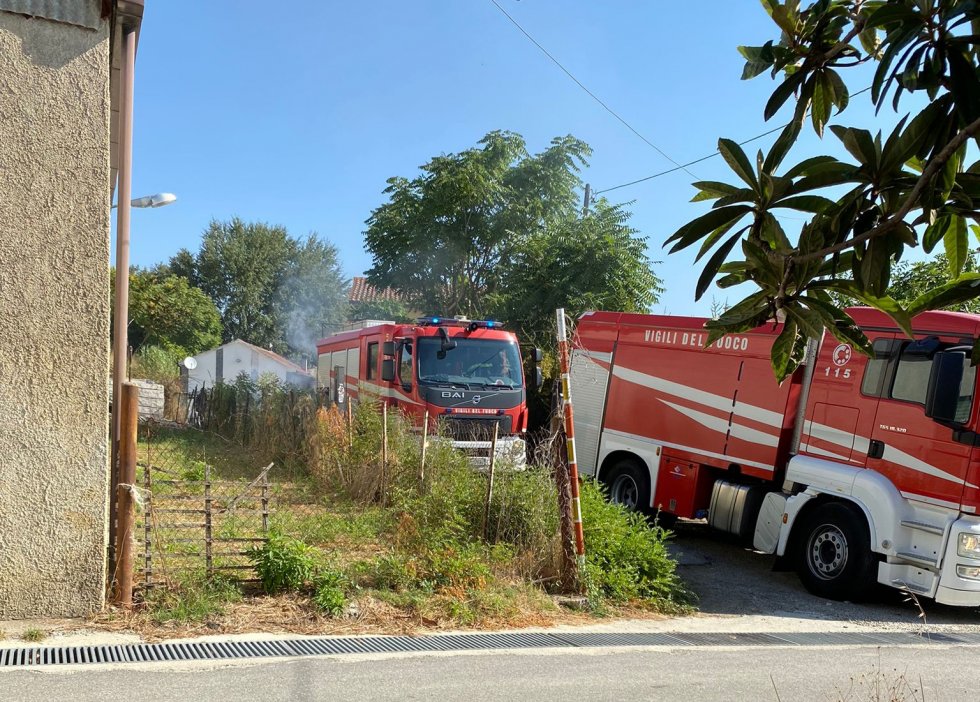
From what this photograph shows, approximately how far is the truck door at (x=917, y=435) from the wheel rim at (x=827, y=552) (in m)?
0.80

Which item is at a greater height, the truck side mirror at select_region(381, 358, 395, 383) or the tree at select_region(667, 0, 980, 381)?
the tree at select_region(667, 0, 980, 381)

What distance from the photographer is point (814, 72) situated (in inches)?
96.3

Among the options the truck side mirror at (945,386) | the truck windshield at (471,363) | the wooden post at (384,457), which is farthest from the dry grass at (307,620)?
the truck windshield at (471,363)

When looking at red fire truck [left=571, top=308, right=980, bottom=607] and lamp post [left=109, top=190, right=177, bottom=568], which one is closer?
lamp post [left=109, top=190, right=177, bottom=568]

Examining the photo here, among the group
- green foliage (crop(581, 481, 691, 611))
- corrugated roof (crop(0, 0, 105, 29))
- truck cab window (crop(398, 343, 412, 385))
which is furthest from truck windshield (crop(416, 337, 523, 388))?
corrugated roof (crop(0, 0, 105, 29))

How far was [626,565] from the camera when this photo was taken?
26.4ft

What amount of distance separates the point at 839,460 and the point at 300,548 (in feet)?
18.3

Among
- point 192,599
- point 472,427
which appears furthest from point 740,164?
point 472,427

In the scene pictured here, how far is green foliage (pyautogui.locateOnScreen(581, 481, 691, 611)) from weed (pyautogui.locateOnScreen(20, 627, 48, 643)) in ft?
14.2

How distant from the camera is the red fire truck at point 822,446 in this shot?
7.89 metres

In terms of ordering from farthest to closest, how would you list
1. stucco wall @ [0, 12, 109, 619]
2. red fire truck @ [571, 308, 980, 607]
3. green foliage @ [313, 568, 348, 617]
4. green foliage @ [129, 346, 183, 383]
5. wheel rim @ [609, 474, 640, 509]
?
green foliage @ [129, 346, 183, 383] → wheel rim @ [609, 474, 640, 509] → red fire truck @ [571, 308, 980, 607] → green foliage @ [313, 568, 348, 617] → stucco wall @ [0, 12, 109, 619]

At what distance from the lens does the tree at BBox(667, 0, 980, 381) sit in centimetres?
206

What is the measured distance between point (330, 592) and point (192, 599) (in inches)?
40.0

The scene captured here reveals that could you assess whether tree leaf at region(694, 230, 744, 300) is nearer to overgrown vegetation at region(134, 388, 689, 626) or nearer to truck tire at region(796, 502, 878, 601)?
overgrown vegetation at region(134, 388, 689, 626)
